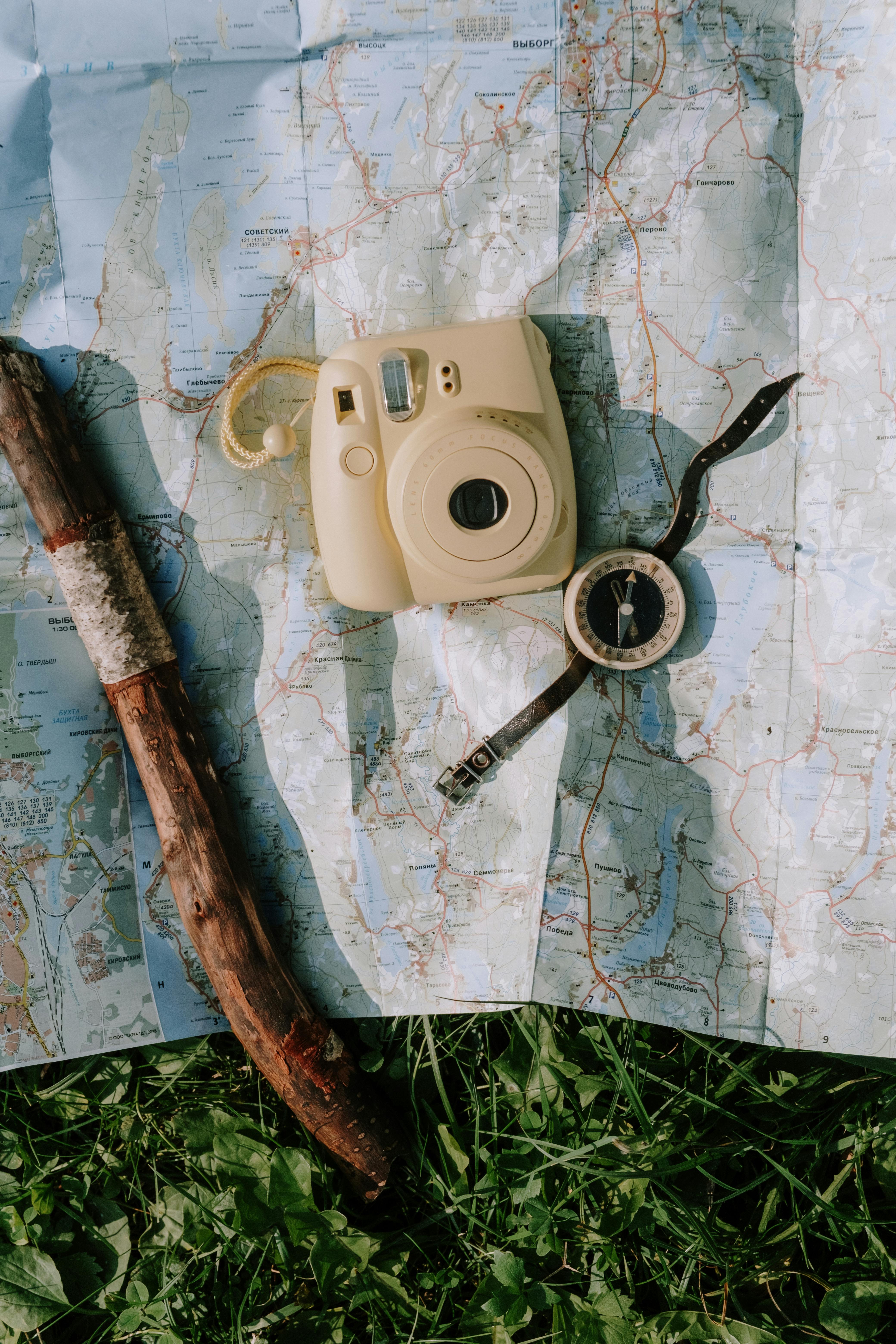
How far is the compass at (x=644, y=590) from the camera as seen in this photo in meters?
1.28

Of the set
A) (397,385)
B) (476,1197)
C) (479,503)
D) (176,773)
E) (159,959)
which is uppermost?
(397,385)

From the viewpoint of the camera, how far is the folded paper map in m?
1.24

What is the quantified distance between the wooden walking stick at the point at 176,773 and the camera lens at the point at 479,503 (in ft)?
1.65

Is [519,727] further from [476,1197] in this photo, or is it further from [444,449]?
[476,1197]

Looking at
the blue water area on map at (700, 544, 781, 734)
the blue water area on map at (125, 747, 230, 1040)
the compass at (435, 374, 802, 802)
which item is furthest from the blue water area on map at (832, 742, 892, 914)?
the blue water area on map at (125, 747, 230, 1040)

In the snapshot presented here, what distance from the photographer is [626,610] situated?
1275mm

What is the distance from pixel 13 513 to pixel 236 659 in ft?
1.37

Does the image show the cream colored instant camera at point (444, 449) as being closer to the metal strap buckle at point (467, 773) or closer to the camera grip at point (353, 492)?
the camera grip at point (353, 492)

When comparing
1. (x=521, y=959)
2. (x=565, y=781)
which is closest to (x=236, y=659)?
(x=565, y=781)

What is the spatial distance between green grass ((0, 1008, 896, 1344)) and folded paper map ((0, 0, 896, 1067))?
97mm

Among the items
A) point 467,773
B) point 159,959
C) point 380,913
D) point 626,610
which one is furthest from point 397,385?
point 159,959

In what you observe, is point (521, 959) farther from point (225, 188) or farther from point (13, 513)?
point (225, 188)

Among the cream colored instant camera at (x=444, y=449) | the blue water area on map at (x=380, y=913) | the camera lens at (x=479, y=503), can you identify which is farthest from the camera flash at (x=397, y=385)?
the blue water area on map at (x=380, y=913)

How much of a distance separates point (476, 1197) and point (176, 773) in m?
0.85
